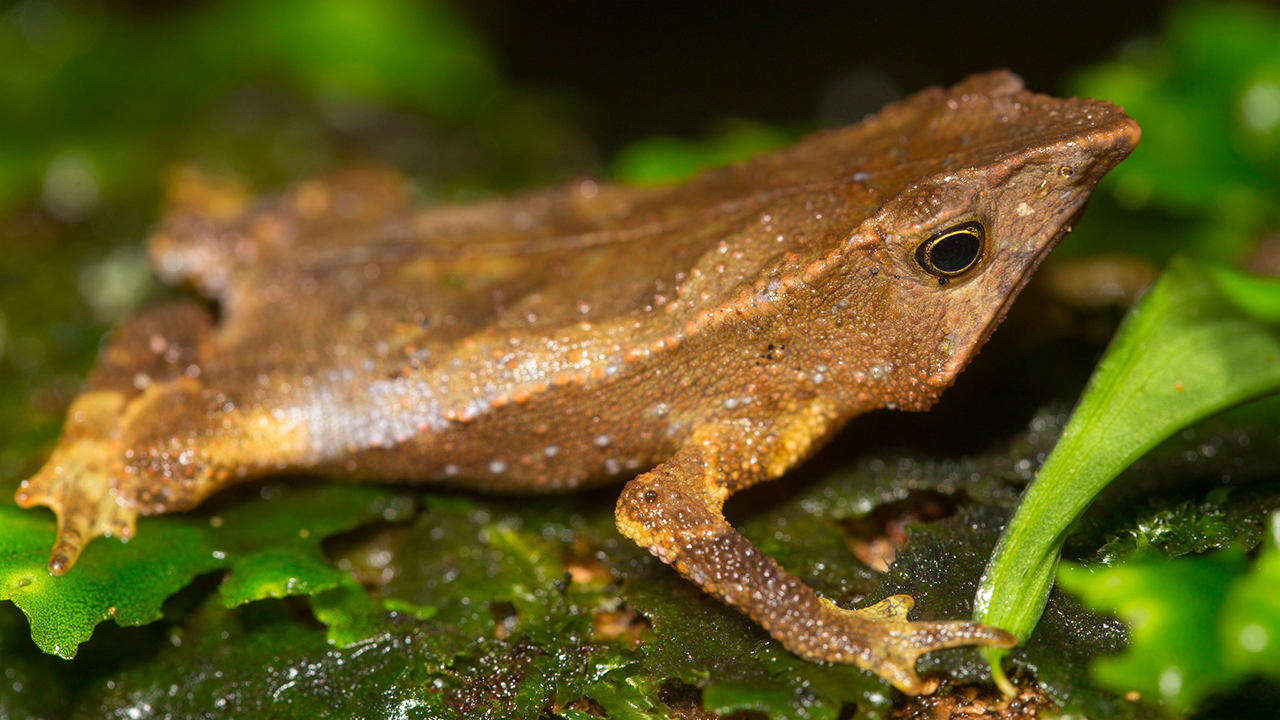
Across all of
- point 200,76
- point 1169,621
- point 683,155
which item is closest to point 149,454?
point 683,155

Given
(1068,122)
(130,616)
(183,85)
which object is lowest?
(130,616)

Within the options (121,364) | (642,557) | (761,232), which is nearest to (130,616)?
(121,364)

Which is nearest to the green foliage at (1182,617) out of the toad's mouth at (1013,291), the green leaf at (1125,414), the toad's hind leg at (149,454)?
the green leaf at (1125,414)

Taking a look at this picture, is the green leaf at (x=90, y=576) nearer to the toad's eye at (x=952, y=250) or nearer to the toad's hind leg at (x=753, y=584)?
the toad's hind leg at (x=753, y=584)

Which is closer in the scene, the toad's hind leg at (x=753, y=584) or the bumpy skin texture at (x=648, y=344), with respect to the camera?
the toad's hind leg at (x=753, y=584)

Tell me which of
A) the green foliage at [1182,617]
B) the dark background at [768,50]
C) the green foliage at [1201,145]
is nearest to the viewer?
the green foliage at [1182,617]

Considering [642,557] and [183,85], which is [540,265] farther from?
[183,85]
